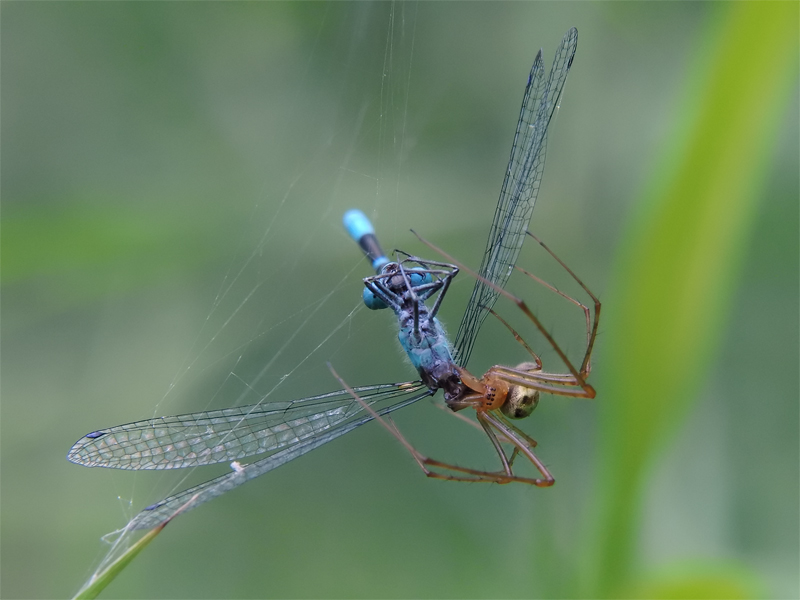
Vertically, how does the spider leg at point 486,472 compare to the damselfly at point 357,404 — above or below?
below

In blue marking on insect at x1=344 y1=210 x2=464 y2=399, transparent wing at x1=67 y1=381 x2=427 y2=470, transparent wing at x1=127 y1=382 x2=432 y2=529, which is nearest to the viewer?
transparent wing at x1=127 y1=382 x2=432 y2=529

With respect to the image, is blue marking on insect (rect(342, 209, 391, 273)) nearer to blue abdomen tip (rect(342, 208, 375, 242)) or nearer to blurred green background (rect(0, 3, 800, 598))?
blue abdomen tip (rect(342, 208, 375, 242))

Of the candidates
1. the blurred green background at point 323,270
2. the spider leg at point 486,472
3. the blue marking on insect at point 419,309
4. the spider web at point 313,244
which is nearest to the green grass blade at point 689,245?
the spider leg at point 486,472

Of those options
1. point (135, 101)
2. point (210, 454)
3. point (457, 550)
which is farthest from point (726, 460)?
point (135, 101)

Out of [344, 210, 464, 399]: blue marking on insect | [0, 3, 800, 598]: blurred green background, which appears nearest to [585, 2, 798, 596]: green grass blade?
[344, 210, 464, 399]: blue marking on insect

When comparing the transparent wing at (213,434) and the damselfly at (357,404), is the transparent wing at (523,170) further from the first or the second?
the transparent wing at (213,434)

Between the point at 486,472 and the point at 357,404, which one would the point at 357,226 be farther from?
the point at 486,472
